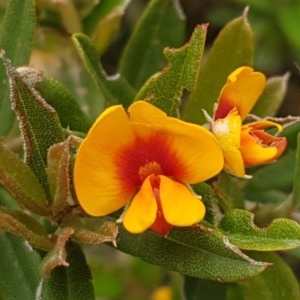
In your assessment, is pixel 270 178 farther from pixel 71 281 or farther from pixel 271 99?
pixel 71 281

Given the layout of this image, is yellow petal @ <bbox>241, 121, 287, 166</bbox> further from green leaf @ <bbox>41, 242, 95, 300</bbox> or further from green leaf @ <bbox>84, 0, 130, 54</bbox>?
green leaf @ <bbox>84, 0, 130, 54</bbox>

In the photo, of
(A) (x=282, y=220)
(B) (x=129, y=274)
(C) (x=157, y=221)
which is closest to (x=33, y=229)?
(C) (x=157, y=221)

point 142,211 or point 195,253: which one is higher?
point 142,211

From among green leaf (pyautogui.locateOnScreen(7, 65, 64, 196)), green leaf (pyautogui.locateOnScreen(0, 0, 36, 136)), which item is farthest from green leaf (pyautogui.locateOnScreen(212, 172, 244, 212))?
green leaf (pyautogui.locateOnScreen(0, 0, 36, 136))

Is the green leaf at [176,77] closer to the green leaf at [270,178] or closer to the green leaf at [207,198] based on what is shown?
the green leaf at [207,198]

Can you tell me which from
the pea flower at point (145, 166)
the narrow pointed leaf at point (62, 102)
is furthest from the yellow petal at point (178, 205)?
the narrow pointed leaf at point (62, 102)

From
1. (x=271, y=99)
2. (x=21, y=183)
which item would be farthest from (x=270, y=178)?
(x=21, y=183)
